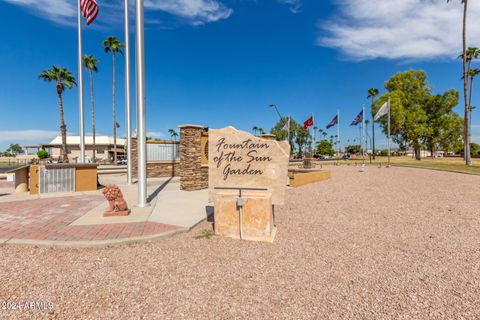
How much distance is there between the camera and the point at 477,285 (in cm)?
339

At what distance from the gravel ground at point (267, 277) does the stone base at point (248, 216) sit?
11.4 inches

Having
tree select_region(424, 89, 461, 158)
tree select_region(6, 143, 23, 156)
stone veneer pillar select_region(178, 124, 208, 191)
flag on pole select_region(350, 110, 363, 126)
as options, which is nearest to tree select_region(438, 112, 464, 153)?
tree select_region(424, 89, 461, 158)

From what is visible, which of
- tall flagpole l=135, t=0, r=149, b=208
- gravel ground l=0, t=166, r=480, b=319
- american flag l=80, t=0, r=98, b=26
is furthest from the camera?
american flag l=80, t=0, r=98, b=26

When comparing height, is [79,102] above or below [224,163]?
above

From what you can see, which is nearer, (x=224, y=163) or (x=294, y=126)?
(x=224, y=163)

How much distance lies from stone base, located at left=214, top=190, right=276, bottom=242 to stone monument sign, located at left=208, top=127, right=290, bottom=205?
11.2 inches

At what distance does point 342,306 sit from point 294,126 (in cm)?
8164

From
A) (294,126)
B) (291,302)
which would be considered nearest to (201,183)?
(291,302)

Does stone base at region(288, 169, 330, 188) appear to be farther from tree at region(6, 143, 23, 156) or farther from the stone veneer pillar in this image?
tree at region(6, 143, 23, 156)

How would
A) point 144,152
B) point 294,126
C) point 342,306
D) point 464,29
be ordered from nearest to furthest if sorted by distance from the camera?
1. point 342,306
2. point 144,152
3. point 464,29
4. point 294,126

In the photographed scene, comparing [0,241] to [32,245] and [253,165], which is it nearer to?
[32,245]

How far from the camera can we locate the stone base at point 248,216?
5.13 meters

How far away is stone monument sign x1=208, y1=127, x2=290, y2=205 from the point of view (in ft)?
18.3

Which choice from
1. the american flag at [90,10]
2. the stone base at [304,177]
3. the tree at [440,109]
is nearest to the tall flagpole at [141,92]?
the american flag at [90,10]
